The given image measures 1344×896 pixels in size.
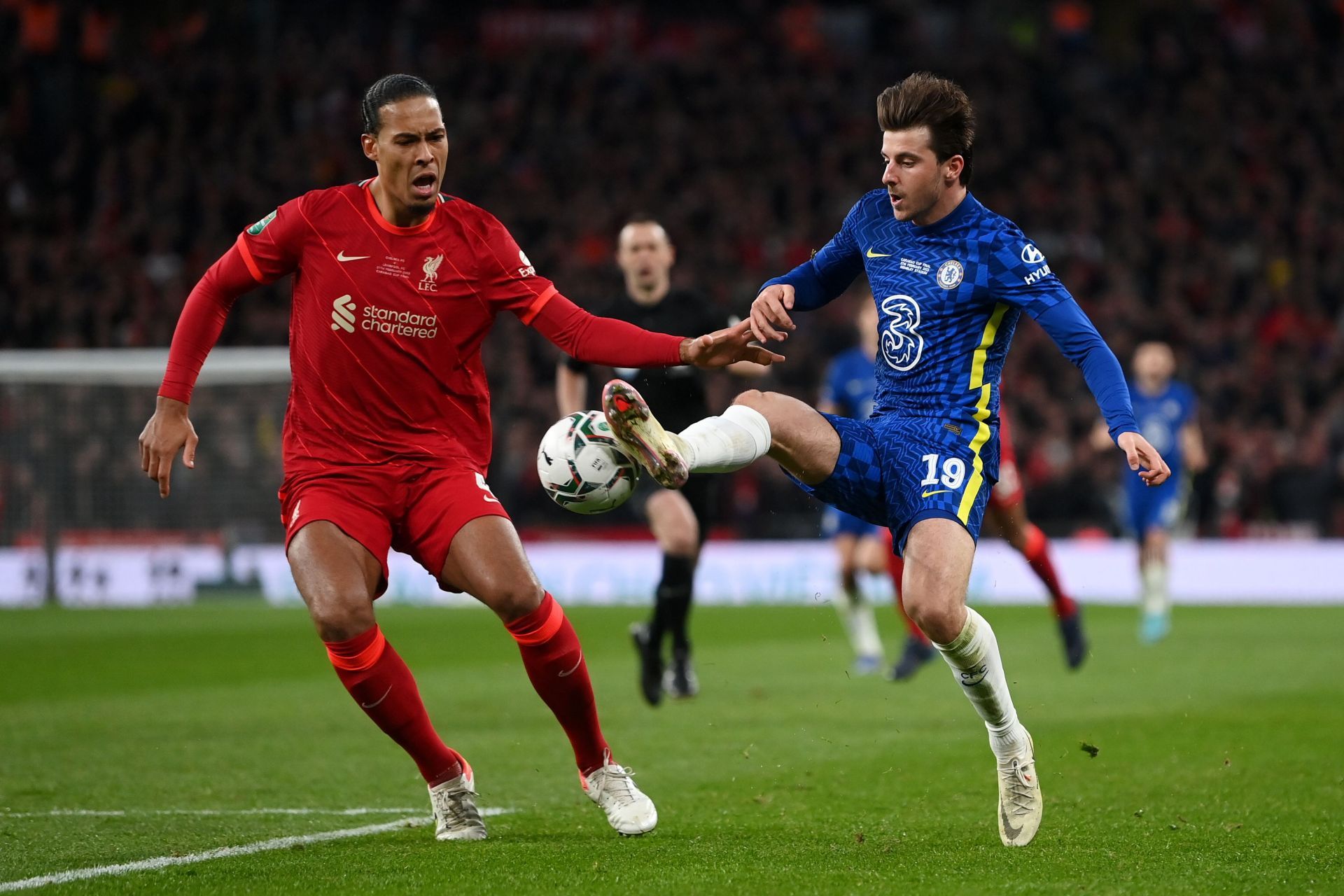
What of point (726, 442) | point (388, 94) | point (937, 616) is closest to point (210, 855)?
point (726, 442)

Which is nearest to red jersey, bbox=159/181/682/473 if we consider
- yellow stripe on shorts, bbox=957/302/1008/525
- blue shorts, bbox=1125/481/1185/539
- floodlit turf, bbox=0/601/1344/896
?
yellow stripe on shorts, bbox=957/302/1008/525

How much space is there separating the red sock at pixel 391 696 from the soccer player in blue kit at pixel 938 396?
4.12 feet

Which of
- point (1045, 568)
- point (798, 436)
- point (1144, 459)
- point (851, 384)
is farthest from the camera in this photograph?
point (851, 384)

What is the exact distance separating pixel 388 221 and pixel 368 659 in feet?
4.56

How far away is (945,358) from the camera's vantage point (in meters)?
5.34

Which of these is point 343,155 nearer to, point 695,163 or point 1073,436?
point 695,163

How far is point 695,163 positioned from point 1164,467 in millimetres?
20085

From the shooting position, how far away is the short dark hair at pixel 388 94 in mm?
5199

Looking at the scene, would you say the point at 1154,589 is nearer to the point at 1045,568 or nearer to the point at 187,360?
the point at 1045,568

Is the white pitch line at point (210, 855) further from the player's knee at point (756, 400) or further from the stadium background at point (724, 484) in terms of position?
the player's knee at point (756, 400)

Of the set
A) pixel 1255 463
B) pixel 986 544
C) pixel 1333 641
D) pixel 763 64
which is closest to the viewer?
pixel 1333 641

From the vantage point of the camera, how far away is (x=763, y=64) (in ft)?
85.6

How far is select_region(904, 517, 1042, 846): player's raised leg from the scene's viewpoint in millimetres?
4977

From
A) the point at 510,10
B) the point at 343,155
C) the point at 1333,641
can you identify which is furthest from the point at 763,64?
the point at 1333,641
